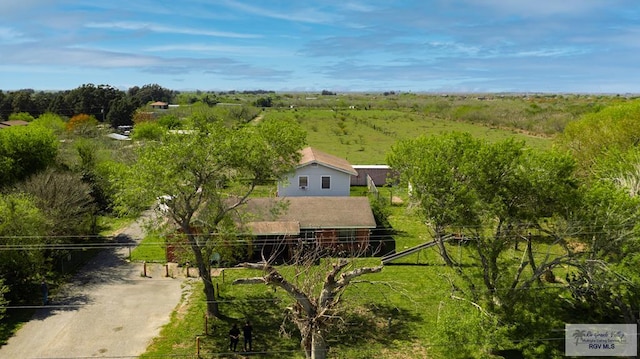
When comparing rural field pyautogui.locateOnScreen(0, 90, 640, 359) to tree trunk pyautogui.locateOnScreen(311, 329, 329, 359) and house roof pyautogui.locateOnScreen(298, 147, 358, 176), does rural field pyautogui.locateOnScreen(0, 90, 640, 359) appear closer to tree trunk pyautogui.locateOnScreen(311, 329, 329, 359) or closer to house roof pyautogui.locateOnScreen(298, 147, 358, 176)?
tree trunk pyautogui.locateOnScreen(311, 329, 329, 359)

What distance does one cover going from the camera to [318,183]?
3806 centimetres

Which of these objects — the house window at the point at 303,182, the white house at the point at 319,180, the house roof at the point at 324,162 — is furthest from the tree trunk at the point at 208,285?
the house window at the point at 303,182

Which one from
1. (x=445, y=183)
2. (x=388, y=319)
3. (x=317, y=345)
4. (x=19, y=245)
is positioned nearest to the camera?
(x=317, y=345)

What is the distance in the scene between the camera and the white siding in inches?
1487

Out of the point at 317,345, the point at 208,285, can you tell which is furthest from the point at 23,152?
the point at 317,345

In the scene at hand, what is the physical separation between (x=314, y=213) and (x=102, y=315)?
13343 mm

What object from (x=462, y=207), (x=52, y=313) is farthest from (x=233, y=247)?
(x=462, y=207)

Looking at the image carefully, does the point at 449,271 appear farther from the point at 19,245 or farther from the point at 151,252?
the point at 19,245

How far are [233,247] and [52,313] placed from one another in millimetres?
8272

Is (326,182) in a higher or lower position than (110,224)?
higher

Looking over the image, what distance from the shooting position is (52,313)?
826 inches

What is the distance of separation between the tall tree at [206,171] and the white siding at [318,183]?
15519mm

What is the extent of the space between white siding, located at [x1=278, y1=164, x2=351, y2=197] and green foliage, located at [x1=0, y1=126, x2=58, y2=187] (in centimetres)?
1648

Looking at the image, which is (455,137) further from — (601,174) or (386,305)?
(601,174)
